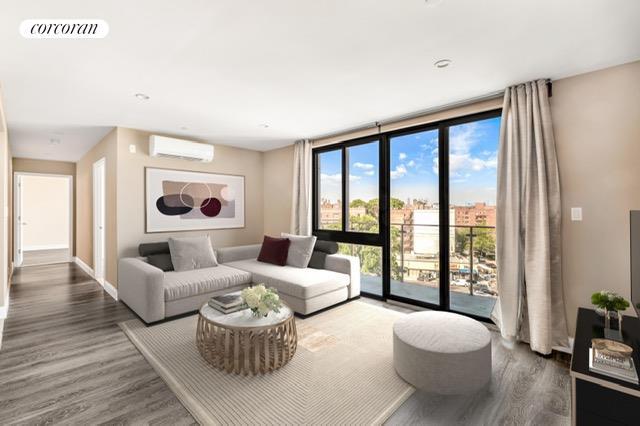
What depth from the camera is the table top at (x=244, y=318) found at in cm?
240

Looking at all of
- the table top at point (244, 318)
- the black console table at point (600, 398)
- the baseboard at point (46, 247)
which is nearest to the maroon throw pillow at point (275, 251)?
the table top at point (244, 318)

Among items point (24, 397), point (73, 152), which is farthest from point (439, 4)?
point (73, 152)

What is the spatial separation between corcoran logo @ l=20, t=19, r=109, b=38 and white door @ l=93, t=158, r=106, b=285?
3.32 m

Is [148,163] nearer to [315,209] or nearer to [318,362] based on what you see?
[315,209]

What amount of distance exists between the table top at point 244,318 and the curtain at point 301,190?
8.03 feet

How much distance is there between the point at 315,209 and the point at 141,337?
3080 millimetres

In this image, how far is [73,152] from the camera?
5.93 meters

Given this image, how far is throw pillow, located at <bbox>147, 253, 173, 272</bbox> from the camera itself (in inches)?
156

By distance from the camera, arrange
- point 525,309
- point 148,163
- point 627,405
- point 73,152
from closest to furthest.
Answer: point 627,405
point 525,309
point 148,163
point 73,152

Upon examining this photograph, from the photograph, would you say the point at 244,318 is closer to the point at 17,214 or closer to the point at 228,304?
the point at 228,304

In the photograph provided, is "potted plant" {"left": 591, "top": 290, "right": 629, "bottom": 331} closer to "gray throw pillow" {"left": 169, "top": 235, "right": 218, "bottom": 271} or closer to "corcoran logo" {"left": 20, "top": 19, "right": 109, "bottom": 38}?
"corcoran logo" {"left": 20, "top": 19, "right": 109, "bottom": 38}

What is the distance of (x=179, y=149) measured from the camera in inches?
177

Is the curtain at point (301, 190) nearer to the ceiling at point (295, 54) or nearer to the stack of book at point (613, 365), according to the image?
the ceiling at point (295, 54)

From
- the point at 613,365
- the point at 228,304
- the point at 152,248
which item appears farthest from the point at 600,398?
the point at 152,248
